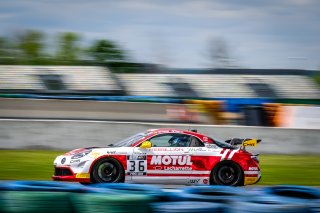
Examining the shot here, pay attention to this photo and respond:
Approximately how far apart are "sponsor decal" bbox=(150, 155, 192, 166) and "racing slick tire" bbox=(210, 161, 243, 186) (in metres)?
0.59

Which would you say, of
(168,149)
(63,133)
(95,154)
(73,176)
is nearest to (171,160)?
(168,149)

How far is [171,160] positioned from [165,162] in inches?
5.0

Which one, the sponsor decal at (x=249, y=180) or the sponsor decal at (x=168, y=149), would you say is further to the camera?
the sponsor decal at (x=249, y=180)

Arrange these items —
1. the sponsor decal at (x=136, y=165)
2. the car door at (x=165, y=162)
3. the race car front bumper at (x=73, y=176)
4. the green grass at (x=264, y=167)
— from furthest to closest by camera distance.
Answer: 1. the green grass at (x=264, y=167)
2. the car door at (x=165, y=162)
3. the sponsor decal at (x=136, y=165)
4. the race car front bumper at (x=73, y=176)

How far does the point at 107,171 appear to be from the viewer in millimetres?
13266

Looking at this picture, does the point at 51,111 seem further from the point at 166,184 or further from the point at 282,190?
the point at 282,190

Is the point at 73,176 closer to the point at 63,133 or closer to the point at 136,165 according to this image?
the point at 136,165

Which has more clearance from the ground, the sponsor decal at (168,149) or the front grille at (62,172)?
the sponsor decal at (168,149)

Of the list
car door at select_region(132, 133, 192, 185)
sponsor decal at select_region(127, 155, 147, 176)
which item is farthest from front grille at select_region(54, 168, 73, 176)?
car door at select_region(132, 133, 192, 185)

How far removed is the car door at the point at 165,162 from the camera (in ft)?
43.9

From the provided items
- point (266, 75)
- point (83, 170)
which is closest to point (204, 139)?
point (83, 170)

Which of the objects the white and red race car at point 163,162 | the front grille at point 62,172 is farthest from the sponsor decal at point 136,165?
the front grille at point 62,172

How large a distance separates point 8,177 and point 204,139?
15.2 feet

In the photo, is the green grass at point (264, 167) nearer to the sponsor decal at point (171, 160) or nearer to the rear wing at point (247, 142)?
the rear wing at point (247, 142)
